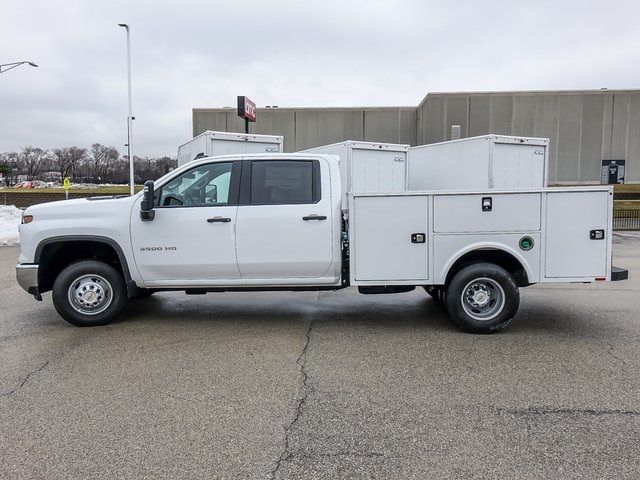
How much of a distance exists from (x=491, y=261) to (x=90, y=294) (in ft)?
15.8

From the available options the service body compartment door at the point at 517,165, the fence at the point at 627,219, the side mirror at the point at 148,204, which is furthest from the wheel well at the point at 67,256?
the fence at the point at 627,219

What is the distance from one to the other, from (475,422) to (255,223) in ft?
11.0

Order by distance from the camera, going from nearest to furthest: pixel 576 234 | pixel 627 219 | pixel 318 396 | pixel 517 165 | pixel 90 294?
pixel 318 396 → pixel 576 234 → pixel 90 294 → pixel 517 165 → pixel 627 219

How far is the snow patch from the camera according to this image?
16688 millimetres

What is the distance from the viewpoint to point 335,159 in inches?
262

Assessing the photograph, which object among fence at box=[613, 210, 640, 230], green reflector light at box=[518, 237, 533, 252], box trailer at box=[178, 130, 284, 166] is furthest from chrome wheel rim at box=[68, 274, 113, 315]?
fence at box=[613, 210, 640, 230]

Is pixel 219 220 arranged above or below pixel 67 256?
above

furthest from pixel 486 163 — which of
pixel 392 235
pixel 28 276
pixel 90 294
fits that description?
pixel 28 276

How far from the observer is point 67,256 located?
22.1 feet

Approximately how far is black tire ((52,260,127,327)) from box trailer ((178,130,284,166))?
501 centimetres

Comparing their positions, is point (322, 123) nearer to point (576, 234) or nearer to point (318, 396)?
point (576, 234)

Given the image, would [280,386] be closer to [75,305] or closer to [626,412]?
[626,412]

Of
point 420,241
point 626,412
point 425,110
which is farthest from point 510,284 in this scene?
point 425,110

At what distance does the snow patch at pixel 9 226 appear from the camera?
54.7 feet
